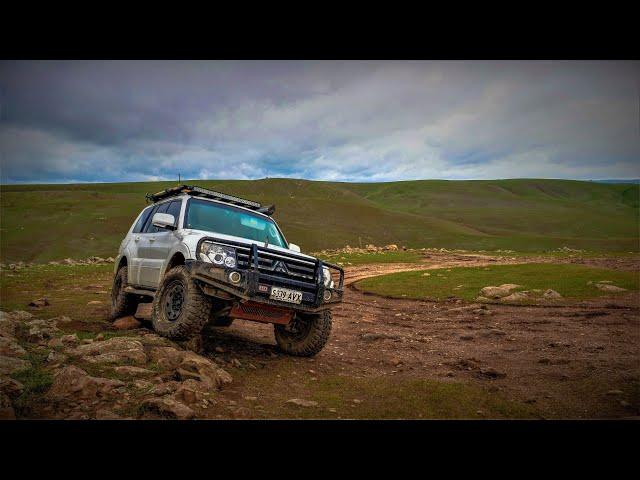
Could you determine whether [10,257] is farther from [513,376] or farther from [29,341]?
[513,376]

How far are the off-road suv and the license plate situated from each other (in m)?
0.01

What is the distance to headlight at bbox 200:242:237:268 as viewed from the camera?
5.47 meters

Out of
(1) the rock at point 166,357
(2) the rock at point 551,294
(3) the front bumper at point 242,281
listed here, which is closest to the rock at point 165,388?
(1) the rock at point 166,357

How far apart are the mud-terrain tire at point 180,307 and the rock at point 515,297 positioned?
33.7 feet

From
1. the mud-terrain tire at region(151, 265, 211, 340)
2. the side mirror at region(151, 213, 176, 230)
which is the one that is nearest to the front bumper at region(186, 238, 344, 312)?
the mud-terrain tire at region(151, 265, 211, 340)

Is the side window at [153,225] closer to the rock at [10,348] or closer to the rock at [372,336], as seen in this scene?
the rock at [10,348]

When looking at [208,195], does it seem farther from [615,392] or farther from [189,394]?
[615,392]

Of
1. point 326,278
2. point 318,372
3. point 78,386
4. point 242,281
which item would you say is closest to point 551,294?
point 326,278

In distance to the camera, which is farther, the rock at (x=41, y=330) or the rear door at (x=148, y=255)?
the rear door at (x=148, y=255)

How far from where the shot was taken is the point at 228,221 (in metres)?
6.91

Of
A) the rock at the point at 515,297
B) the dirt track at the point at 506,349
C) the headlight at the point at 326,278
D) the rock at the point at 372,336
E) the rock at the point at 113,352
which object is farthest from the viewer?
the rock at the point at 515,297

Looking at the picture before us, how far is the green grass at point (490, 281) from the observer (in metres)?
14.1

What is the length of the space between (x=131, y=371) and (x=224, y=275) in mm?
1516

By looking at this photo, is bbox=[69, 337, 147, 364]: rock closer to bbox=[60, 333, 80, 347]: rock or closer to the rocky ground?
the rocky ground
